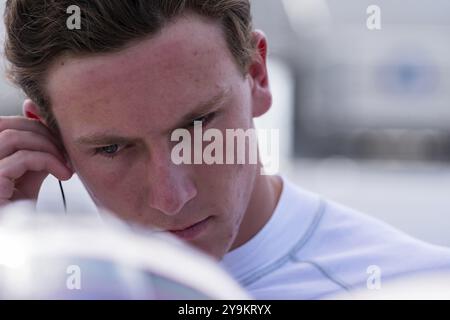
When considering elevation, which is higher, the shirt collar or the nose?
the nose

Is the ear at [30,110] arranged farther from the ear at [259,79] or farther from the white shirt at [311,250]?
the ear at [259,79]

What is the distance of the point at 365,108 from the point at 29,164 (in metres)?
2.11

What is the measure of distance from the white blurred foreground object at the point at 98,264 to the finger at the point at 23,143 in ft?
0.29

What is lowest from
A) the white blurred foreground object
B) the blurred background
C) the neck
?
the white blurred foreground object

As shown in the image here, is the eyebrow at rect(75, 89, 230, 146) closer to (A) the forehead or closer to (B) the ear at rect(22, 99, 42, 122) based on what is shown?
(A) the forehead

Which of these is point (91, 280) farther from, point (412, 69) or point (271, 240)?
point (412, 69)

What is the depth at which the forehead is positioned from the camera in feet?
2.71

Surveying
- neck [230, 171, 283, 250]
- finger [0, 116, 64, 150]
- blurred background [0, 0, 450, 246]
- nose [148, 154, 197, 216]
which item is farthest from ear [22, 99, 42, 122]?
blurred background [0, 0, 450, 246]

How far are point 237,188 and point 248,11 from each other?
26 centimetres

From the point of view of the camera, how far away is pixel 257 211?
1016mm

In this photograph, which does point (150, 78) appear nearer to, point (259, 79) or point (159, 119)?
point (159, 119)

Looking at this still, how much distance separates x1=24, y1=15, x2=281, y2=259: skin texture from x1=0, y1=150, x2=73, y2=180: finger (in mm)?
22

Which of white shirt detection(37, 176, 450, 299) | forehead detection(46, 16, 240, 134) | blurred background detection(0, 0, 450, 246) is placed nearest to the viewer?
forehead detection(46, 16, 240, 134)

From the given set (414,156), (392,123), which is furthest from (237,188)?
(392,123)
